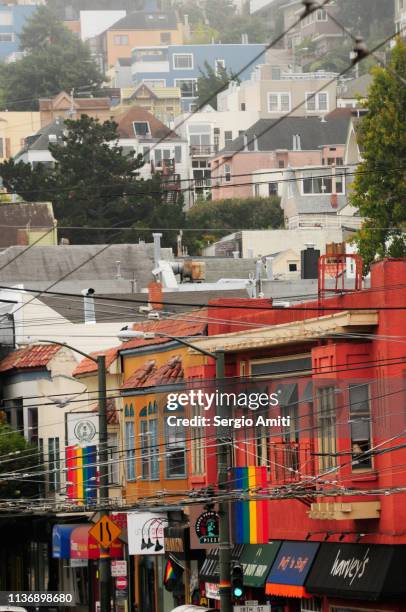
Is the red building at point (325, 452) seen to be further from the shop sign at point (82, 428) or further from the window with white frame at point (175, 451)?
the shop sign at point (82, 428)

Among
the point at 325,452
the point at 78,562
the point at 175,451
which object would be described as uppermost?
the point at 325,452

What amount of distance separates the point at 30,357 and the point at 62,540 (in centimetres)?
1055

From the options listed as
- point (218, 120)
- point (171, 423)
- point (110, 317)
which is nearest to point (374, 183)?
point (110, 317)

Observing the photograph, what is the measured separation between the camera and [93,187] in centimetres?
13250

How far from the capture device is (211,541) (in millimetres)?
47312

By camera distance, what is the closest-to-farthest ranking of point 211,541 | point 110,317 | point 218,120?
point 211,541
point 110,317
point 218,120

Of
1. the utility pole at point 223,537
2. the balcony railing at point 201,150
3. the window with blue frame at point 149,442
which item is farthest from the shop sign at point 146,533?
the balcony railing at point 201,150

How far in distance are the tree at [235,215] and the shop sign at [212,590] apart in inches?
3980

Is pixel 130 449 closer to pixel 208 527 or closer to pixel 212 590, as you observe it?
pixel 212 590

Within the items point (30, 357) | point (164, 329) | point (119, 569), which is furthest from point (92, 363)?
point (119, 569)

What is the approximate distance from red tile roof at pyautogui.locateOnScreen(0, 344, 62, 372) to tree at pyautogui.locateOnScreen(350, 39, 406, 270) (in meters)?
14.0

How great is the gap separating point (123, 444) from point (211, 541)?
1327cm

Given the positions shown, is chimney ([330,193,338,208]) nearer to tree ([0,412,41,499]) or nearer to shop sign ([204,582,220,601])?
tree ([0,412,41,499])

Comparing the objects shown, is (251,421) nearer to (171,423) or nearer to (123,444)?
(171,423)
